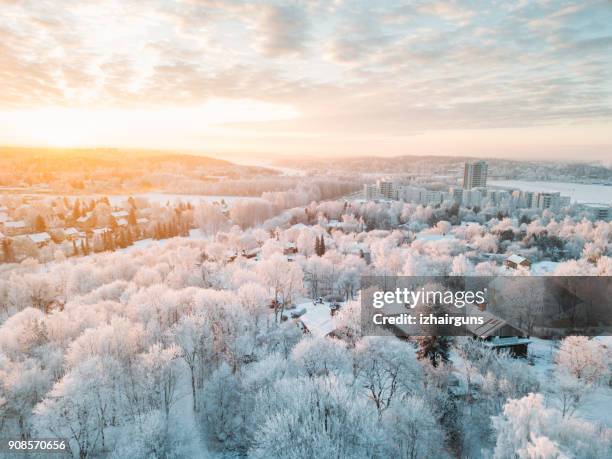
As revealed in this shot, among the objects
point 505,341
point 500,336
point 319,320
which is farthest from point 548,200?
point 319,320

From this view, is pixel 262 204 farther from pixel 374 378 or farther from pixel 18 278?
pixel 374 378

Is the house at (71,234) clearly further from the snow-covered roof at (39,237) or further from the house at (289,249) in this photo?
the house at (289,249)

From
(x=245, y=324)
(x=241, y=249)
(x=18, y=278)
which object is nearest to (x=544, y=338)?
(x=245, y=324)

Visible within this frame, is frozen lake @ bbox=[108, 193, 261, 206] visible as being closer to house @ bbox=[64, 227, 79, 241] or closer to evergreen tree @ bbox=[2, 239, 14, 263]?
house @ bbox=[64, 227, 79, 241]

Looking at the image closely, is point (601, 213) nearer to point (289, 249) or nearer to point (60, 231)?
point (289, 249)

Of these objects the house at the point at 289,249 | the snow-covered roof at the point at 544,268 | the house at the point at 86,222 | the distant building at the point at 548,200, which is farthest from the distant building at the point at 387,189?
the house at the point at 86,222

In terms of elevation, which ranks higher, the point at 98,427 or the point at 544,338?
the point at 98,427

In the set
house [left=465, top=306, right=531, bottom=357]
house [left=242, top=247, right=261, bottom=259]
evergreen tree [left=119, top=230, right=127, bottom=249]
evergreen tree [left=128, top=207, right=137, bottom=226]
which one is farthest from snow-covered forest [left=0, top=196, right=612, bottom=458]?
evergreen tree [left=128, top=207, right=137, bottom=226]
